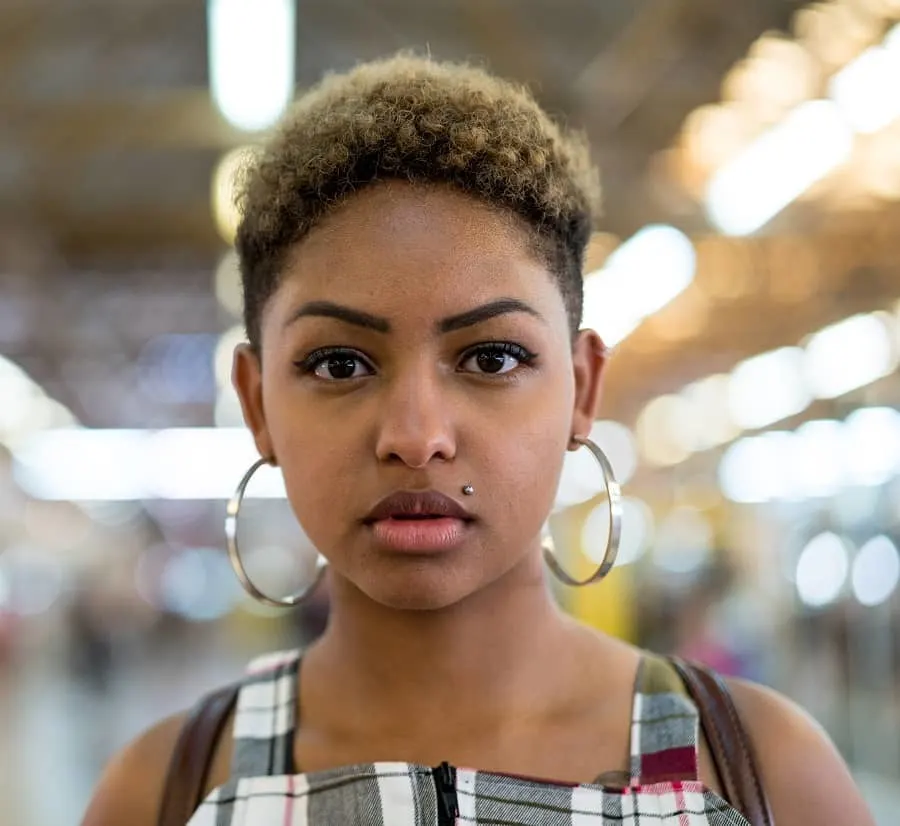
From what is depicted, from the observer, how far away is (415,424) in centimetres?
147

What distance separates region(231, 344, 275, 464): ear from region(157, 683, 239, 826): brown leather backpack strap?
0.36m

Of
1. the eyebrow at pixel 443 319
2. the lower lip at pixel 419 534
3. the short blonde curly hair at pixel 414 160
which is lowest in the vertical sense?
the lower lip at pixel 419 534

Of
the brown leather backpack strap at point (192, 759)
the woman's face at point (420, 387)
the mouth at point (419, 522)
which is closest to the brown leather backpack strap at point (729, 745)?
the woman's face at point (420, 387)

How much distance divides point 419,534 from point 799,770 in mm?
568

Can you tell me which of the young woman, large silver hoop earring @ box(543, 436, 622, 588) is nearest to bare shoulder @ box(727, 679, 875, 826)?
the young woman

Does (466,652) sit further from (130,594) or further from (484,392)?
(130,594)

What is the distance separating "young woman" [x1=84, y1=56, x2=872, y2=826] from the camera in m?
1.51

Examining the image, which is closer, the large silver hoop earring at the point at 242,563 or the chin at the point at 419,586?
the chin at the point at 419,586

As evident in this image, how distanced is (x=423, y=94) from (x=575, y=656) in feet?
2.59

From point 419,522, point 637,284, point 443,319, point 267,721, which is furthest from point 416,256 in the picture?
point 637,284

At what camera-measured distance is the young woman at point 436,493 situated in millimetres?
1513

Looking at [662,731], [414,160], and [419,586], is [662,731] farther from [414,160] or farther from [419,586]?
[414,160]

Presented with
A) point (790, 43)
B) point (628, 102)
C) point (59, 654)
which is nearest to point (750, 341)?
point (628, 102)

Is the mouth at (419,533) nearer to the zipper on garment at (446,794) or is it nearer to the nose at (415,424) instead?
the nose at (415,424)
